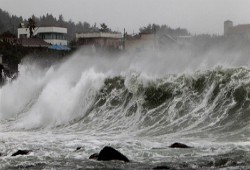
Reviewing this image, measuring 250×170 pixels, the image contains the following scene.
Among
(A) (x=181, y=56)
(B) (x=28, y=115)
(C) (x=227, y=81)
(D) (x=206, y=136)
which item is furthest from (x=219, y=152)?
(A) (x=181, y=56)

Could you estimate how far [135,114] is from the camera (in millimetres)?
24625

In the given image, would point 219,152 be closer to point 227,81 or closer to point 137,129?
point 137,129

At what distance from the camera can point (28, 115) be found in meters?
28.9

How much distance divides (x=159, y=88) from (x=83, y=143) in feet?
27.7

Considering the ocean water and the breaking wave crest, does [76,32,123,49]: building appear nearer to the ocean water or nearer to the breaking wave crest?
the ocean water

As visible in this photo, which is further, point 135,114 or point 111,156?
point 135,114

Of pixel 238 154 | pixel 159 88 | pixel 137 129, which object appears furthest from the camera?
pixel 159 88

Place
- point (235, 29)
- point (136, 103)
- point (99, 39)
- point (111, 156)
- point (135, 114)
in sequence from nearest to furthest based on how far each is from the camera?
1. point (111, 156)
2. point (135, 114)
3. point (136, 103)
4. point (235, 29)
5. point (99, 39)

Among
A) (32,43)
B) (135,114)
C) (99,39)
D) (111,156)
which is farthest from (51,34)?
(111,156)

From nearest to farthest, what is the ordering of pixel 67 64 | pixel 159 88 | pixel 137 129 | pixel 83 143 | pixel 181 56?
pixel 83 143
pixel 137 129
pixel 159 88
pixel 181 56
pixel 67 64

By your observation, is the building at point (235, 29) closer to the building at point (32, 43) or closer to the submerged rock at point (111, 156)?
the building at point (32, 43)

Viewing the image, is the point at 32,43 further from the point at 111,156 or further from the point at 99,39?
the point at 111,156

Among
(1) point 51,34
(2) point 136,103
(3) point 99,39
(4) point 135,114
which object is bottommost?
(4) point 135,114

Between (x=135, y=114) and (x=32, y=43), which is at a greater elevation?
(x=32, y=43)
